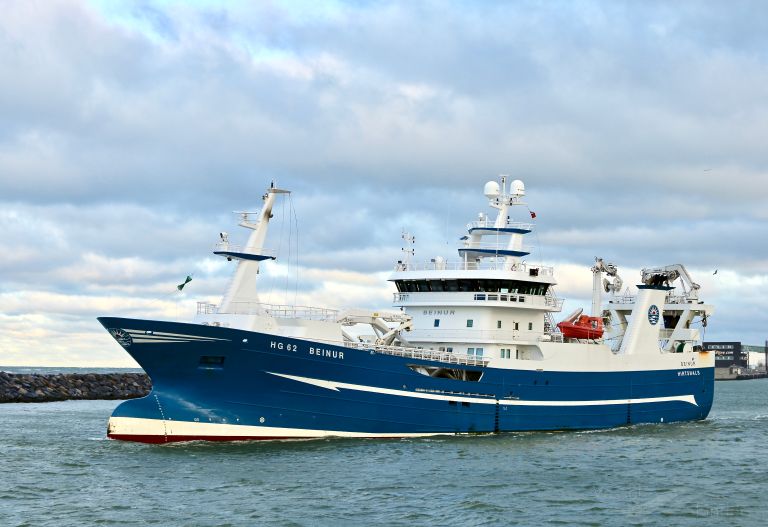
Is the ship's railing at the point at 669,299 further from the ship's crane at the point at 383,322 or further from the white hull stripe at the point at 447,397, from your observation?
the ship's crane at the point at 383,322

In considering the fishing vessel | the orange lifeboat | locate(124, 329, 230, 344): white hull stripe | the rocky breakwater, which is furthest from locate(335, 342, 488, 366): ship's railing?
the rocky breakwater

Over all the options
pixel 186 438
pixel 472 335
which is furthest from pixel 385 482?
pixel 472 335

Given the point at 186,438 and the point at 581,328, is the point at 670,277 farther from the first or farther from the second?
the point at 186,438

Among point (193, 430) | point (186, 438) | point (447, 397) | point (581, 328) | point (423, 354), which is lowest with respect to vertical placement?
point (186, 438)

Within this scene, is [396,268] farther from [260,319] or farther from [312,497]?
[312,497]

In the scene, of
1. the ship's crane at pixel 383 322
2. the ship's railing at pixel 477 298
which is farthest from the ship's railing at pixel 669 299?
the ship's crane at pixel 383 322

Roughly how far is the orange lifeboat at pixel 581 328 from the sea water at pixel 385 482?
219 inches

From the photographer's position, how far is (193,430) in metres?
28.3

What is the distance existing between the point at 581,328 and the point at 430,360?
905 centimetres

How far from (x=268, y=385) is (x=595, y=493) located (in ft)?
33.6

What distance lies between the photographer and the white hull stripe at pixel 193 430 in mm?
28250

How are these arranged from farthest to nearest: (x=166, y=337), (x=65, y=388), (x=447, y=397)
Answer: (x=65, y=388) → (x=447, y=397) → (x=166, y=337)

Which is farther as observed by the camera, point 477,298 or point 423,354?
point 477,298

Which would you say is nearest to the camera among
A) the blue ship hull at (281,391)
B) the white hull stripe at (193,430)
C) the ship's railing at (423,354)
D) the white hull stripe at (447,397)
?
the blue ship hull at (281,391)
